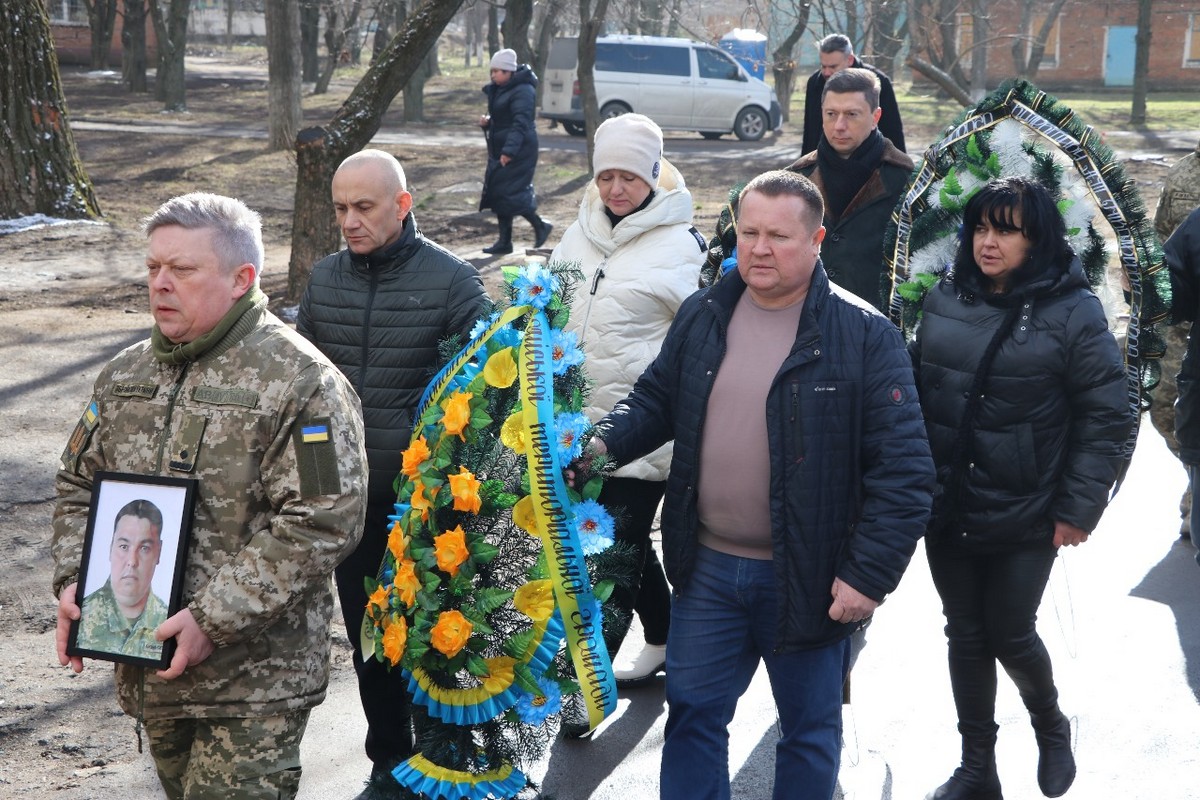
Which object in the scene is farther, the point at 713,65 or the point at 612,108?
the point at 713,65

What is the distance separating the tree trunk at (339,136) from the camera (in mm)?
9875

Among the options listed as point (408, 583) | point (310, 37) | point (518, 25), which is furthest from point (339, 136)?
point (310, 37)

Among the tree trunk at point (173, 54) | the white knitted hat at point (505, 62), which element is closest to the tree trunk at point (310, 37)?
the tree trunk at point (173, 54)

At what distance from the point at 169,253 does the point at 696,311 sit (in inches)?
54.8

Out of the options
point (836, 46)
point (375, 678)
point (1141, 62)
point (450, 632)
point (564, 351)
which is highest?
point (1141, 62)

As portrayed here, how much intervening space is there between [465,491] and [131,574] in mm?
960

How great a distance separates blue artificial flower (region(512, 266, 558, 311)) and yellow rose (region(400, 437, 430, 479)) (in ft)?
1.64

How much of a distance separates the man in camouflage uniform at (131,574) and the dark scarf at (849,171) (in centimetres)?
310

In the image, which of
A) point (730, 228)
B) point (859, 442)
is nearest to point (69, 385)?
point (730, 228)

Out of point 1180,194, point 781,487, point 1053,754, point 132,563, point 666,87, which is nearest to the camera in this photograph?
point 132,563

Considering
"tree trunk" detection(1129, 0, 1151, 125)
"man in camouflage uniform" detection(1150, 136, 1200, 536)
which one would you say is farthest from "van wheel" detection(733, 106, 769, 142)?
"man in camouflage uniform" detection(1150, 136, 1200, 536)

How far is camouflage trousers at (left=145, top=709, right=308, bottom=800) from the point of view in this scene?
2951mm

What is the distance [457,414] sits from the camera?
145 inches

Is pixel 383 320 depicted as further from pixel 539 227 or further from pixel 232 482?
pixel 539 227
